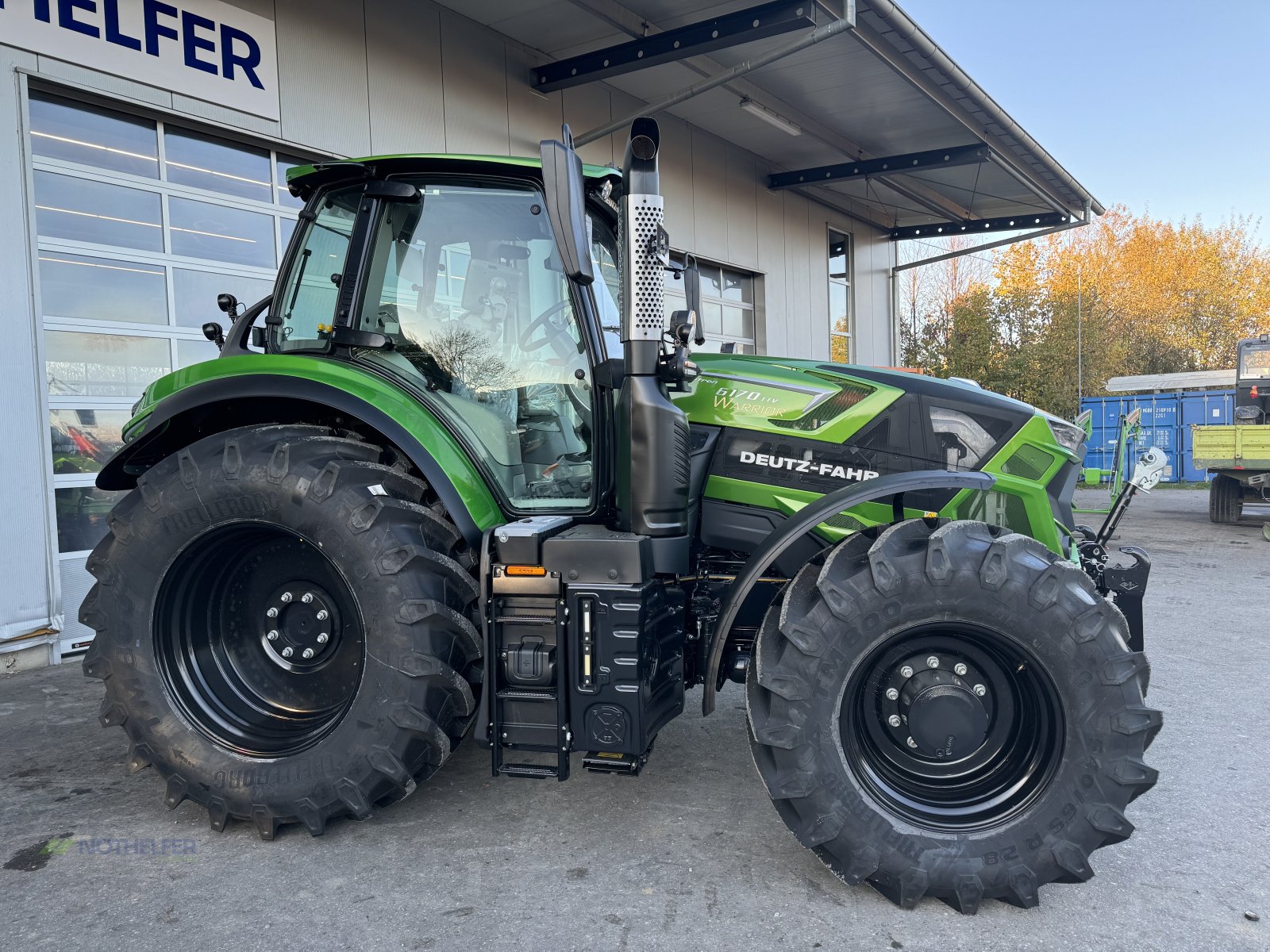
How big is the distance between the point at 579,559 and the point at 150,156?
527 cm

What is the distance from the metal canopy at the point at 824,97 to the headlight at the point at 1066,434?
5.51 metres

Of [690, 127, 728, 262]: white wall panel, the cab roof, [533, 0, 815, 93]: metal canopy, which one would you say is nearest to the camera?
the cab roof

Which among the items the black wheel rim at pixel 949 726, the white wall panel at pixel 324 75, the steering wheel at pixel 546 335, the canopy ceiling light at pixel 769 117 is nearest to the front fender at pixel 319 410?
the steering wheel at pixel 546 335

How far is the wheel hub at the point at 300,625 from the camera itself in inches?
124

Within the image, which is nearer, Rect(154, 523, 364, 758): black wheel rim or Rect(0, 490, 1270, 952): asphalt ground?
Rect(0, 490, 1270, 952): asphalt ground

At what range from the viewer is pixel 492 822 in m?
3.04

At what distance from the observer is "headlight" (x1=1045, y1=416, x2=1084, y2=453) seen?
3.31 metres

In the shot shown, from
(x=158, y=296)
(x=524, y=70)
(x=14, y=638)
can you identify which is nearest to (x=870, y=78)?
(x=524, y=70)

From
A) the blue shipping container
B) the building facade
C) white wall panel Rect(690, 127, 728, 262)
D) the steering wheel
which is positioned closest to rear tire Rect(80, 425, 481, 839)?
the steering wheel

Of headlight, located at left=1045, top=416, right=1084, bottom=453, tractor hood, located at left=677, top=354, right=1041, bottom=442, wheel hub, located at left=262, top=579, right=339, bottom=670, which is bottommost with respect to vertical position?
wheel hub, located at left=262, top=579, right=339, bottom=670

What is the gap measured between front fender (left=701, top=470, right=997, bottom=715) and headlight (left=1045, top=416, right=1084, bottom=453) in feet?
2.51

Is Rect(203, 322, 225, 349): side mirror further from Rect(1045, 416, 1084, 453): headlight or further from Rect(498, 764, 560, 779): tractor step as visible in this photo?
Rect(1045, 416, 1084, 453): headlight

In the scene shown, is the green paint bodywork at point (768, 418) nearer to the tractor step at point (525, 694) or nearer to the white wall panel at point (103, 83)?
the tractor step at point (525, 694)

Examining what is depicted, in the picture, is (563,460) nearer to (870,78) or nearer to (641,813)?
(641,813)
